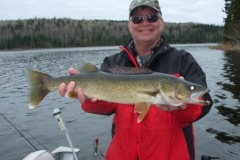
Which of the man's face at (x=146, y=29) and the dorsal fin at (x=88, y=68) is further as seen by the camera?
the dorsal fin at (x=88, y=68)

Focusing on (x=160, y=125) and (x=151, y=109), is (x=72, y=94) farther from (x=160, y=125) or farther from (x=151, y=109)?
(x=160, y=125)

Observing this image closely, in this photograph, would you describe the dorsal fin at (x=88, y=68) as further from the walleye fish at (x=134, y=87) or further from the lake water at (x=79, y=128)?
the lake water at (x=79, y=128)

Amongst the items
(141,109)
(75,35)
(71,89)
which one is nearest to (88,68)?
(71,89)

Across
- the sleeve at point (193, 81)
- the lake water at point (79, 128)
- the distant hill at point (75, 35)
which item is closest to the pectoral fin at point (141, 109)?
the sleeve at point (193, 81)

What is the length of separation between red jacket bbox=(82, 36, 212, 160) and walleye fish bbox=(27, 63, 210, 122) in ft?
0.52

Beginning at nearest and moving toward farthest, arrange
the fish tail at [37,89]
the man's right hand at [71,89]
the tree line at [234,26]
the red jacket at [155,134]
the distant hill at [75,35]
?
the red jacket at [155,134]
the man's right hand at [71,89]
the fish tail at [37,89]
the tree line at [234,26]
the distant hill at [75,35]

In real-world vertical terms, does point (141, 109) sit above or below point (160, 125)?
above

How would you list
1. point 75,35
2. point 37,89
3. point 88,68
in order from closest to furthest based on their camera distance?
point 88,68
point 37,89
point 75,35

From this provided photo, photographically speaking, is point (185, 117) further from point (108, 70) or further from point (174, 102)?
point (108, 70)

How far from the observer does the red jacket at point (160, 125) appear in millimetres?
3754

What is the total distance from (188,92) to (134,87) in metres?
0.68

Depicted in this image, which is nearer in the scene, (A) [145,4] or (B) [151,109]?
(B) [151,109]

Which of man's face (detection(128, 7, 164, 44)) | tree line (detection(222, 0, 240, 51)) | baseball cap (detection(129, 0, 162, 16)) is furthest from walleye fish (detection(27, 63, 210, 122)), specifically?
tree line (detection(222, 0, 240, 51))

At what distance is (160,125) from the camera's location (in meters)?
3.79
